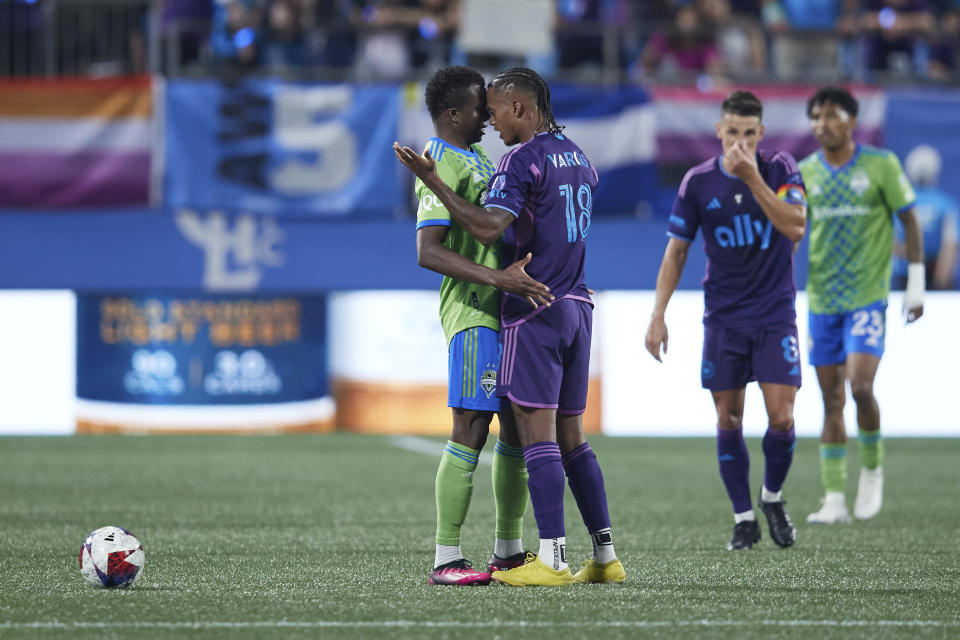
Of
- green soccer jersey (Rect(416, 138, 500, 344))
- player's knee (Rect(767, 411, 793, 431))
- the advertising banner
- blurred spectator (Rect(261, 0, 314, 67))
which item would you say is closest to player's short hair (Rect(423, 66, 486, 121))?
green soccer jersey (Rect(416, 138, 500, 344))

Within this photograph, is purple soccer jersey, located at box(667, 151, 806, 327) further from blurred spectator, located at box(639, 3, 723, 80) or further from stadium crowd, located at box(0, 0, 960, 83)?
blurred spectator, located at box(639, 3, 723, 80)

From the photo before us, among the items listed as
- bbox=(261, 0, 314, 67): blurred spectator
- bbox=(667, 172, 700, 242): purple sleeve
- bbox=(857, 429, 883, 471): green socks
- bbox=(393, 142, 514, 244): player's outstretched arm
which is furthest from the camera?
bbox=(261, 0, 314, 67): blurred spectator

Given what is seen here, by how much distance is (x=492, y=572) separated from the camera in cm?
471

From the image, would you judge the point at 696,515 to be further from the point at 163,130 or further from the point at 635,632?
the point at 163,130

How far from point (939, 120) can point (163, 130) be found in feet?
24.1

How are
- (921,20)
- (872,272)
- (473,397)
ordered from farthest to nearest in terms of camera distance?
1. (921,20)
2. (872,272)
3. (473,397)

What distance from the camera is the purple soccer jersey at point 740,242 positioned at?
5.88 m

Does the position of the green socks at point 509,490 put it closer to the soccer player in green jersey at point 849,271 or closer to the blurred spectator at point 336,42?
the soccer player in green jersey at point 849,271

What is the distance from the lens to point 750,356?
19.5 feet

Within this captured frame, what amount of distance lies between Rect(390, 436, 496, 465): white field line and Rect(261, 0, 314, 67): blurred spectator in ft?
12.4

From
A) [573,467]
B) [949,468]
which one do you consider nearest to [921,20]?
[949,468]

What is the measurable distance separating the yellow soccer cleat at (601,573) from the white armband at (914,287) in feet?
9.79

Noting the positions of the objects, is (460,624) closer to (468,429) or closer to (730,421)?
(468,429)

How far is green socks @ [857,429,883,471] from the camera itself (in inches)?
283
